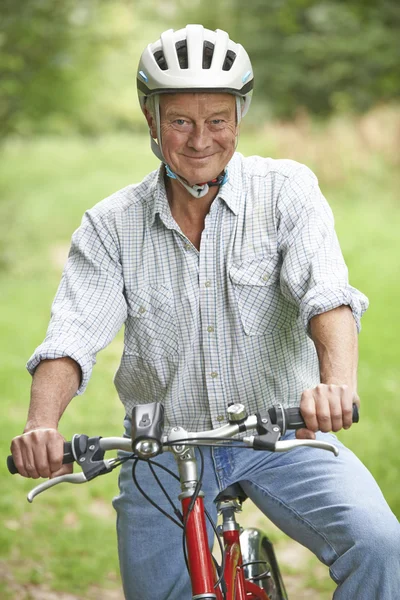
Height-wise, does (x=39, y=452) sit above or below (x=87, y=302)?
below

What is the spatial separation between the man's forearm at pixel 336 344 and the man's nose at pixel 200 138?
0.67 meters

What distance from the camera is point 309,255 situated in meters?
2.95

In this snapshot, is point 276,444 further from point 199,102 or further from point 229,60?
point 229,60

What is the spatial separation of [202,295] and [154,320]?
19cm

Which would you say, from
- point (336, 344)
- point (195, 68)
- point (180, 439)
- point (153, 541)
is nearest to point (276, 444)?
point (180, 439)

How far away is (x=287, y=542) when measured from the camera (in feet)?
19.5

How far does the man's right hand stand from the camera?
2.47m

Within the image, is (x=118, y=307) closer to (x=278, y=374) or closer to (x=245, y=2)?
(x=278, y=374)

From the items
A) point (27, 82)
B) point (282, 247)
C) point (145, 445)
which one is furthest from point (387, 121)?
point (145, 445)

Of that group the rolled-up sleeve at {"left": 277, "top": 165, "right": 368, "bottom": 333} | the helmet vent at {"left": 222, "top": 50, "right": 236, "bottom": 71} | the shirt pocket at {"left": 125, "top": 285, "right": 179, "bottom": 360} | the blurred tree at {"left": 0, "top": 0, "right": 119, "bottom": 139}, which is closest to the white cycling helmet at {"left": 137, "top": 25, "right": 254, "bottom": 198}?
the helmet vent at {"left": 222, "top": 50, "right": 236, "bottom": 71}

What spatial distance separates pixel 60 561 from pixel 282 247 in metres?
3.27

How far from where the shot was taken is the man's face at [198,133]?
9.91 feet

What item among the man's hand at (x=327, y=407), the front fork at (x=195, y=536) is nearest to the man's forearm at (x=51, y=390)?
the front fork at (x=195, y=536)

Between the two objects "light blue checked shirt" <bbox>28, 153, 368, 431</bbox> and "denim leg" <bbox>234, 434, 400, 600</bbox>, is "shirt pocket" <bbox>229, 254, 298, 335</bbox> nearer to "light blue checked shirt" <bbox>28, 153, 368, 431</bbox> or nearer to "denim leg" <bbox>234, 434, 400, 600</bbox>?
"light blue checked shirt" <bbox>28, 153, 368, 431</bbox>
